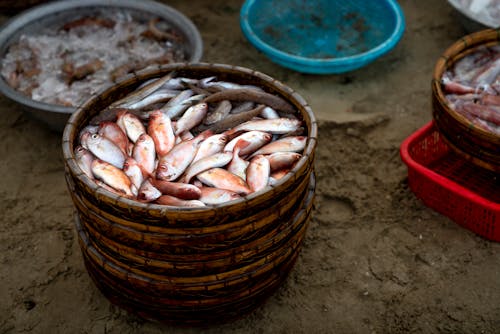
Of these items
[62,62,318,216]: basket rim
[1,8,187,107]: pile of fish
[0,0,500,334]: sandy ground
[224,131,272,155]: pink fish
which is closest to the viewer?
[62,62,318,216]: basket rim

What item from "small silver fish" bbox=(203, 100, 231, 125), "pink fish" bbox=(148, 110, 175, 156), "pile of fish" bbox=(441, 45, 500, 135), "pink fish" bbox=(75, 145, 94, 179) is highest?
"pile of fish" bbox=(441, 45, 500, 135)

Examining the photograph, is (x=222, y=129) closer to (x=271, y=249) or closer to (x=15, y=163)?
(x=271, y=249)

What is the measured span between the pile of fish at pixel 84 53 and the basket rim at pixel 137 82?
1.10 metres

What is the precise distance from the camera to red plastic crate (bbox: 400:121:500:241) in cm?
332

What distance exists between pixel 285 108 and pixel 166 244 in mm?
1006

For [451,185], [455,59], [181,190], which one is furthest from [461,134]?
[181,190]

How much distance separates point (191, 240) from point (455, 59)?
2.31 metres

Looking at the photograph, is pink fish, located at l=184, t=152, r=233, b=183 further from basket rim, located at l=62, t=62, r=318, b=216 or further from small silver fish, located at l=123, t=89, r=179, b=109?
small silver fish, located at l=123, t=89, r=179, b=109

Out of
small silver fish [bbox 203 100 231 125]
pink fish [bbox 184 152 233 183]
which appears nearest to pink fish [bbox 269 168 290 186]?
pink fish [bbox 184 152 233 183]

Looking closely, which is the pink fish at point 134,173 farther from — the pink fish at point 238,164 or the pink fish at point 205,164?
the pink fish at point 238,164

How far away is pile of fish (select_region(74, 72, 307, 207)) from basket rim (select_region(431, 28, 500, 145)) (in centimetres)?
97

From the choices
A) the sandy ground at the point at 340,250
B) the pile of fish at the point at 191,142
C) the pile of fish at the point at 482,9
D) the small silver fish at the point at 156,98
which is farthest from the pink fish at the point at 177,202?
the pile of fish at the point at 482,9

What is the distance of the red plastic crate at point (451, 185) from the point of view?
3.32 metres

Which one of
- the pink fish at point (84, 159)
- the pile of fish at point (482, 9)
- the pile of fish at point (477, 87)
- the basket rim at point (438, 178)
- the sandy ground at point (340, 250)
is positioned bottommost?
the sandy ground at point (340, 250)
